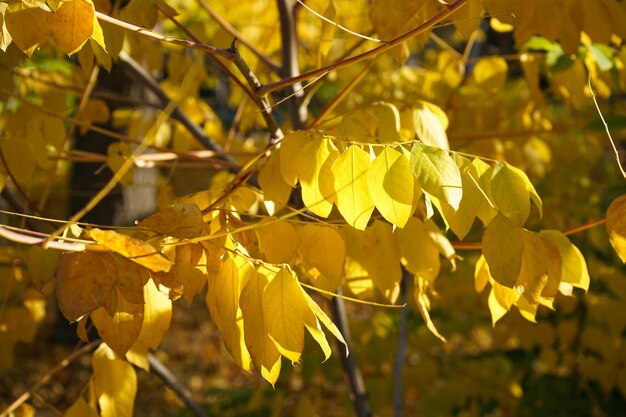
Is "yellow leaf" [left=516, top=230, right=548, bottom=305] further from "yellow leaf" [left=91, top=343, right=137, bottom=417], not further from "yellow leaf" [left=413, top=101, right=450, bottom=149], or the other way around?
"yellow leaf" [left=91, top=343, right=137, bottom=417]

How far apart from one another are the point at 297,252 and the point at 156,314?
0.27 meters

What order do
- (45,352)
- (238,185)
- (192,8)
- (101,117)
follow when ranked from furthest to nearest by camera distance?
(45,352), (192,8), (101,117), (238,185)

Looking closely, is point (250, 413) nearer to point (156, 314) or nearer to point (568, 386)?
point (568, 386)

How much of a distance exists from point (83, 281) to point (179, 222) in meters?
0.15

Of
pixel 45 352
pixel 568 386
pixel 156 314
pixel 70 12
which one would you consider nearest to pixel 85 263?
pixel 156 314

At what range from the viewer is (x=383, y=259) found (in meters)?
1.32

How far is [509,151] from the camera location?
8.02ft

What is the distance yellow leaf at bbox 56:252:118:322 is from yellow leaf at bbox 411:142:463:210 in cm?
43

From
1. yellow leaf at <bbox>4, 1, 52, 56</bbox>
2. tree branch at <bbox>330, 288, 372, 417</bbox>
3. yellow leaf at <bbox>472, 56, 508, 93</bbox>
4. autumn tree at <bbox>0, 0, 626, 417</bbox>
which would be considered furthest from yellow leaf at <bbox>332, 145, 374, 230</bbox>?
yellow leaf at <bbox>472, 56, 508, 93</bbox>

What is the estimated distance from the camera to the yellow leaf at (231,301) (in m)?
1.05

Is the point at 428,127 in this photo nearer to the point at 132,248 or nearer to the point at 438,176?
the point at 438,176

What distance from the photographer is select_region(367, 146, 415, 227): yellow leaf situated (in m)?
1.03

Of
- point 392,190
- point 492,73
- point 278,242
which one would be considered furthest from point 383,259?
point 492,73

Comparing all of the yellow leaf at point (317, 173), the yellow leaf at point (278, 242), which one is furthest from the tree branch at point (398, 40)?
the yellow leaf at point (278, 242)
